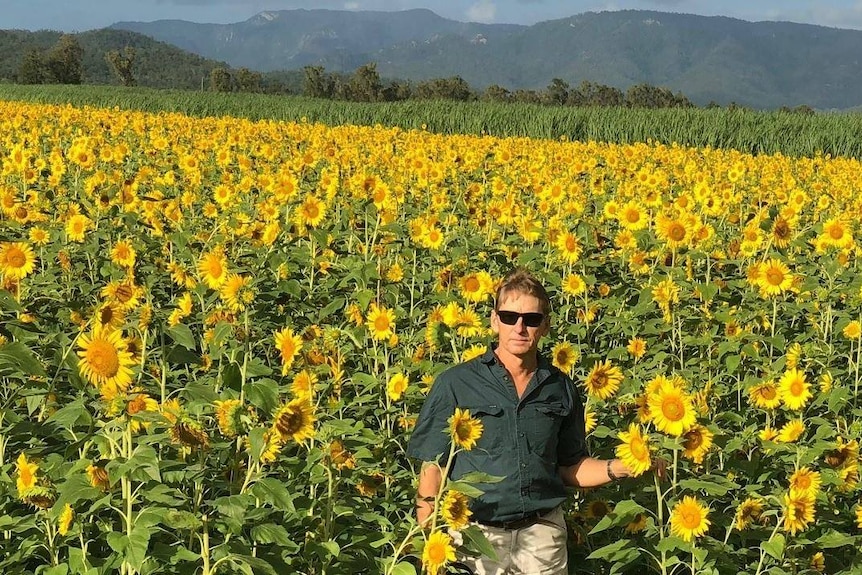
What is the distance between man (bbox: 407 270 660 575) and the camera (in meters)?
2.66

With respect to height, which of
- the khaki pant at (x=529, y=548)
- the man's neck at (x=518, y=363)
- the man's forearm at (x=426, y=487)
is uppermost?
the man's neck at (x=518, y=363)

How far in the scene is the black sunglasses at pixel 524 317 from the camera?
2.71m

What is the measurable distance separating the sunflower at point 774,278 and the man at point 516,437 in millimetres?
1533

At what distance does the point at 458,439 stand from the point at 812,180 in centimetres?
949

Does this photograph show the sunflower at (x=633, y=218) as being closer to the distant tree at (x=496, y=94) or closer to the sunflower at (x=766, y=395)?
the sunflower at (x=766, y=395)

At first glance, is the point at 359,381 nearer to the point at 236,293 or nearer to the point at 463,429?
the point at 236,293

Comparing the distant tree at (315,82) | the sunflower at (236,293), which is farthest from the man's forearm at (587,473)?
the distant tree at (315,82)

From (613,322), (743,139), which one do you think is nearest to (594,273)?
(613,322)

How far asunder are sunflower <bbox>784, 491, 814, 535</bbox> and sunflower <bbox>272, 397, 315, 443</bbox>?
54.2 inches

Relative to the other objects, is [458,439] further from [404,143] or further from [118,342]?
[404,143]

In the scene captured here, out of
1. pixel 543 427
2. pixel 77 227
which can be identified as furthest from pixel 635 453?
pixel 77 227

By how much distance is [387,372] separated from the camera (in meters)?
3.04

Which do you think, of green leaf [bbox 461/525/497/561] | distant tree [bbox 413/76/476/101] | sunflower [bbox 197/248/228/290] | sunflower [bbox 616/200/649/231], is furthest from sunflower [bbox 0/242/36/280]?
distant tree [bbox 413/76/476/101]

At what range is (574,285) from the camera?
4305 millimetres
